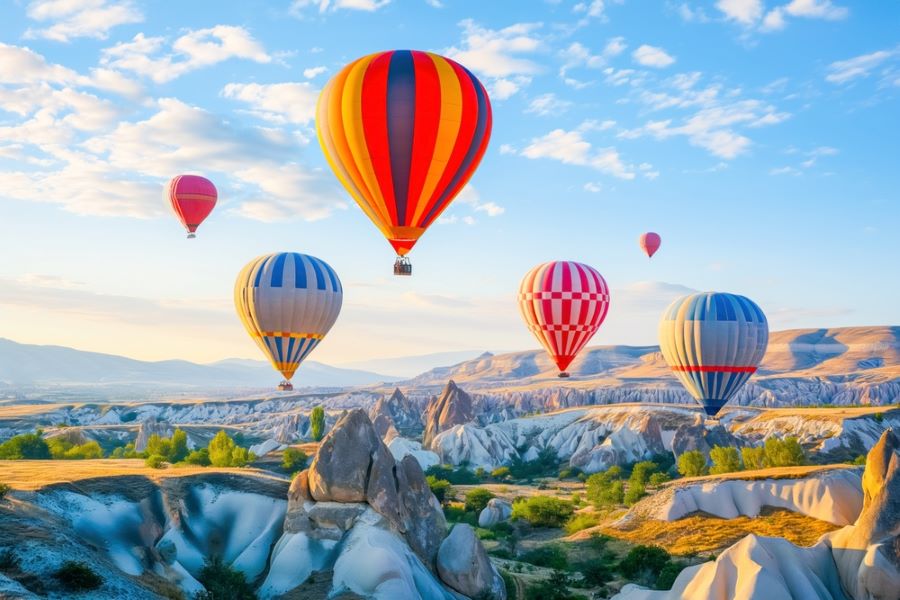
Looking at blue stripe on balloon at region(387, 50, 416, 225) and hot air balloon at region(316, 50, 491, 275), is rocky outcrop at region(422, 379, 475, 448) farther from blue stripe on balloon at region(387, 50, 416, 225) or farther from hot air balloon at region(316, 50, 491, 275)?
blue stripe on balloon at region(387, 50, 416, 225)

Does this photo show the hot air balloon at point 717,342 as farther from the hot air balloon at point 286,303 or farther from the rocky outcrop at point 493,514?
the hot air balloon at point 286,303

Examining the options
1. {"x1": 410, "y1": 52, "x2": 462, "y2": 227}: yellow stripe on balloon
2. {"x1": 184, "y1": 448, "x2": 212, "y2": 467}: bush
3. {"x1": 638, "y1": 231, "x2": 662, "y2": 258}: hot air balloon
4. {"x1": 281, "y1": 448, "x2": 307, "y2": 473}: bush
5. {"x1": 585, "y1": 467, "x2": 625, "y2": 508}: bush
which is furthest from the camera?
{"x1": 638, "y1": 231, "x2": 662, "y2": 258}: hot air balloon

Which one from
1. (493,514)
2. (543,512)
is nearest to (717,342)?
(543,512)

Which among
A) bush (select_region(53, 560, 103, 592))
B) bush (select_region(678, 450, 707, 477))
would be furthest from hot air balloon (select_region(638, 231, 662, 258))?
bush (select_region(53, 560, 103, 592))

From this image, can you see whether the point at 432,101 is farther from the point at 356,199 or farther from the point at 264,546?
the point at 264,546

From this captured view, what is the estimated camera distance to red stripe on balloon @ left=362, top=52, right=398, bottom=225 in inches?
1481

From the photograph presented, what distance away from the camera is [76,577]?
23.2m

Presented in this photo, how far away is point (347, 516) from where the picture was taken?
119 ft

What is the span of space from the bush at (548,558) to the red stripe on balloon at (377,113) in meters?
25.7

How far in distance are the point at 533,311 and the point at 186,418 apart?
16204 centimetres

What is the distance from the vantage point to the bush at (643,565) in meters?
42.4

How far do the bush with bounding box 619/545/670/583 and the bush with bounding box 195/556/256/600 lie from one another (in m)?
20.8

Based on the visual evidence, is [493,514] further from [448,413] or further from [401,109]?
[448,413]

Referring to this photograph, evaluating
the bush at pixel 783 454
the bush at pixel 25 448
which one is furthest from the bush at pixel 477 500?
the bush at pixel 25 448
